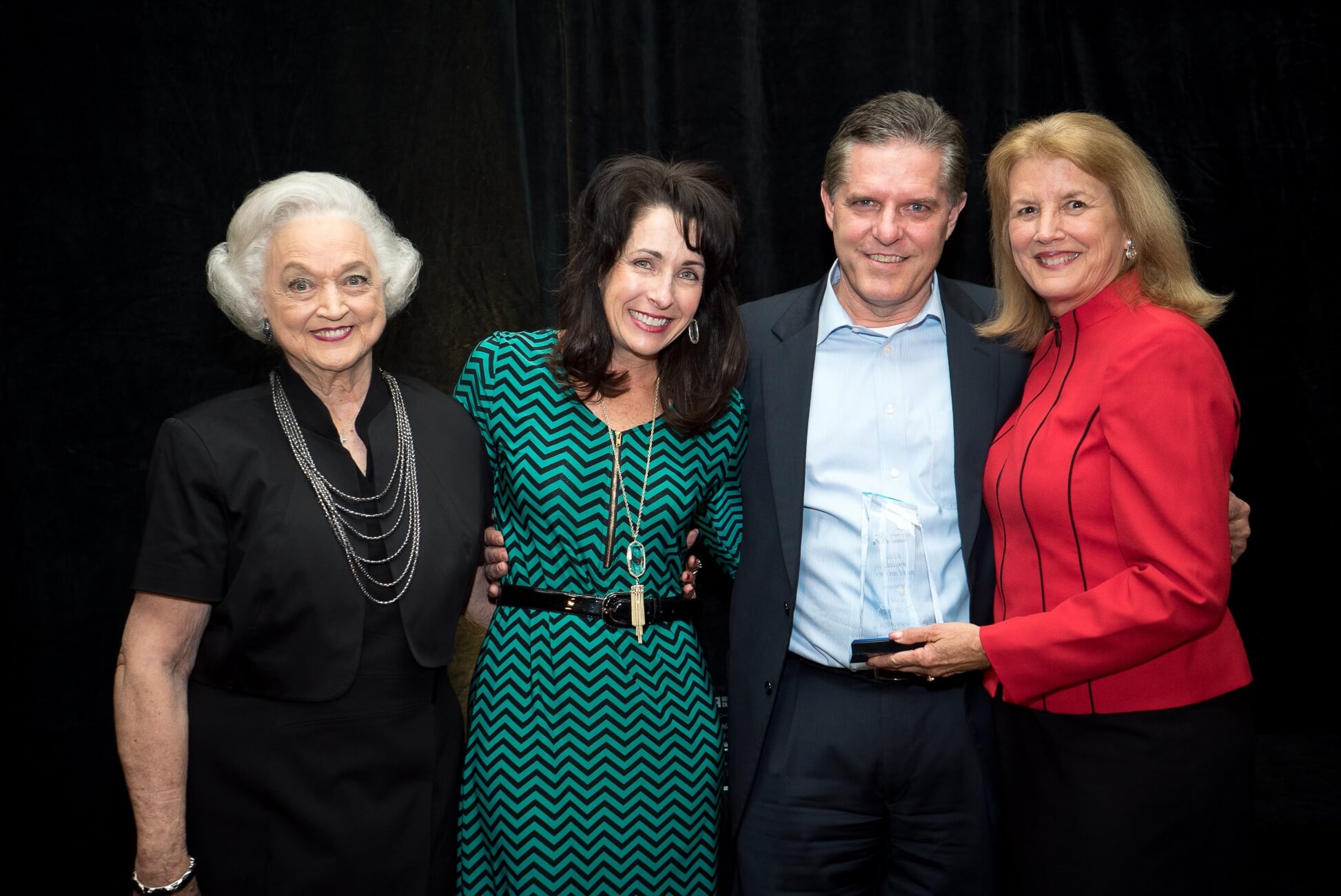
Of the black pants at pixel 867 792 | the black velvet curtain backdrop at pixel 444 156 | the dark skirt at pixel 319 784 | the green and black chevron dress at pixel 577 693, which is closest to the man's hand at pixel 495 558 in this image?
the green and black chevron dress at pixel 577 693

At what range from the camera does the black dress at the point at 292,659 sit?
1639mm

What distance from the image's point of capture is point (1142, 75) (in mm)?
3020

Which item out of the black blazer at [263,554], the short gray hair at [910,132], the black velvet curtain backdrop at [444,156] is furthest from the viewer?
the black velvet curtain backdrop at [444,156]

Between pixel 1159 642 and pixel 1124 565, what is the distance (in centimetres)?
14

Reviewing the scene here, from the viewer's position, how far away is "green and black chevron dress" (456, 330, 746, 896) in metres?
1.89

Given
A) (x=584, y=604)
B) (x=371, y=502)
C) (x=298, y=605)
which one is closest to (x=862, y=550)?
(x=584, y=604)

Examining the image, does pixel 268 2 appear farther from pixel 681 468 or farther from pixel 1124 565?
pixel 1124 565

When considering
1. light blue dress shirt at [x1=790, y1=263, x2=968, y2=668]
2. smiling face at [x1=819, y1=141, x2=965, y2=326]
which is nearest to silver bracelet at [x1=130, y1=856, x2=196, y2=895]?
light blue dress shirt at [x1=790, y1=263, x2=968, y2=668]

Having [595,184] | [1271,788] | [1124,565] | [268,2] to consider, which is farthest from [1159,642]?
[268,2]

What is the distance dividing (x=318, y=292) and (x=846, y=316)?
1051 mm

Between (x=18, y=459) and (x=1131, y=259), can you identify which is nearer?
(x=1131, y=259)

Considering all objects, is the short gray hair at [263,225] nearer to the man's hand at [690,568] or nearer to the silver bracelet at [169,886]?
the man's hand at [690,568]

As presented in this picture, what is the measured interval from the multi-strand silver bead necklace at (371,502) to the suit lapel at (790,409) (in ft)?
2.29

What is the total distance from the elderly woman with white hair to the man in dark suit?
0.61 metres
